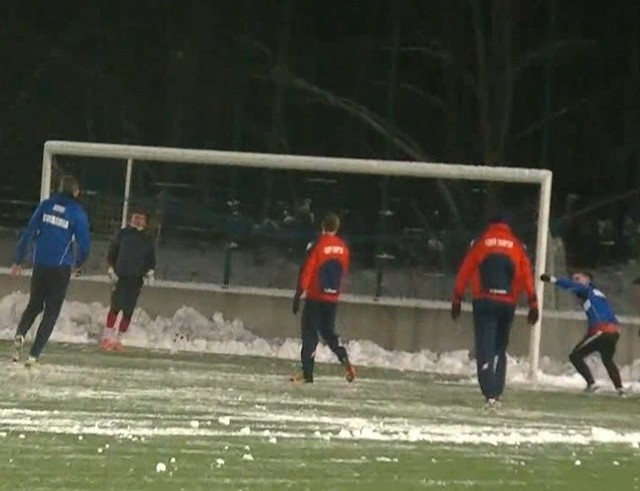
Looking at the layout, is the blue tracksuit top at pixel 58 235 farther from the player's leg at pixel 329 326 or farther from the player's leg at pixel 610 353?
the player's leg at pixel 610 353

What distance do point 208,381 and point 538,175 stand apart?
5159 millimetres

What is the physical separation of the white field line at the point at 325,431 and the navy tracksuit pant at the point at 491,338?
131 cm

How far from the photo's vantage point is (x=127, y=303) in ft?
58.9

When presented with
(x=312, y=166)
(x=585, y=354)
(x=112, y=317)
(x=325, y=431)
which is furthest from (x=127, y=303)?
(x=325, y=431)

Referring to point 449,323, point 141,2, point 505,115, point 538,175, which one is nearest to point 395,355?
point 449,323

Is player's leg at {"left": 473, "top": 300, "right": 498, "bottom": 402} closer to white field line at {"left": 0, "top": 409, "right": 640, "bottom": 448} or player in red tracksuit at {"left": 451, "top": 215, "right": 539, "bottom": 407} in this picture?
player in red tracksuit at {"left": 451, "top": 215, "right": 539, "bottom": 407}

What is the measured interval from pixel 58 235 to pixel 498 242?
4146 mm

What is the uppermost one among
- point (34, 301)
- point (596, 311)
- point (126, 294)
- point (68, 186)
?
point (68, 186)

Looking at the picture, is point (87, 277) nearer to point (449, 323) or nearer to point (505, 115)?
point (449, 323)

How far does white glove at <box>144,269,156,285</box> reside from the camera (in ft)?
60.2

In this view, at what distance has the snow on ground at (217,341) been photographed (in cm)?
1780

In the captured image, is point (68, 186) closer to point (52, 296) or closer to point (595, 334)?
point (52, 296)

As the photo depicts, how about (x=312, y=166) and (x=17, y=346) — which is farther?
(x=312, y=166)

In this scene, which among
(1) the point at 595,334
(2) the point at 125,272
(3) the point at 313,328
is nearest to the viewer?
(3) the point at 313,328
